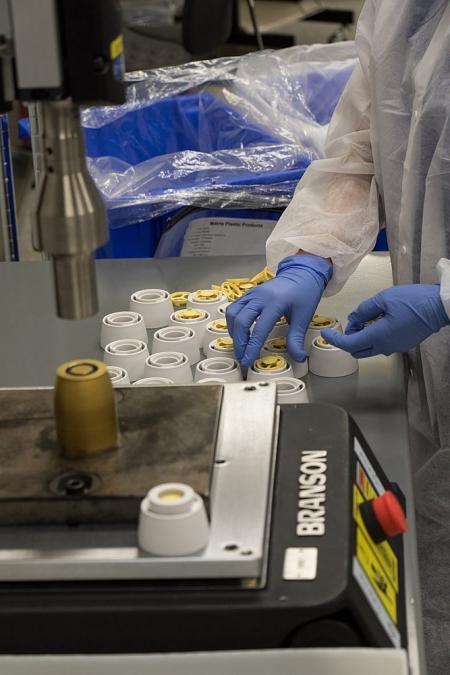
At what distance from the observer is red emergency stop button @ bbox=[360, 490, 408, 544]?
814 mm

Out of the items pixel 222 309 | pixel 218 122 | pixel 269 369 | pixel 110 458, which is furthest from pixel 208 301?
pixel 218 122

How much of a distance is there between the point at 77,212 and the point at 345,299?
0.82 meters

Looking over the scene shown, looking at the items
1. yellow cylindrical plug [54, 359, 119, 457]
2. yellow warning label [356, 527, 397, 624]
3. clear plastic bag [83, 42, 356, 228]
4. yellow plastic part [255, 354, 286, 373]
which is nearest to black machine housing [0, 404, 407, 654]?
yellow warning label [356, 527, 397, 624]

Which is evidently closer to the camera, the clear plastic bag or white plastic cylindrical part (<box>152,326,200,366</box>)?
white plastic cylindrical part (<box>152,326,200,366</box>)

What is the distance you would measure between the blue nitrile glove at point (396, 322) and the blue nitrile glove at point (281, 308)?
54 mm

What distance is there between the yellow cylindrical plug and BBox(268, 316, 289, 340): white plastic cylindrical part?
520 mm

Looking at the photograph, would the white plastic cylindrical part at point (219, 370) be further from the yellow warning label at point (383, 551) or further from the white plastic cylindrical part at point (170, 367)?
the yellow warning label at point (383, 551)

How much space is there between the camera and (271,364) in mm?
1215

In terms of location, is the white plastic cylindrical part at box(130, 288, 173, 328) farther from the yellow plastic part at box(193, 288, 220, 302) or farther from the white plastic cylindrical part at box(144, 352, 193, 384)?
the white plastic cylindrical part at box(144, 352, 193, 384)

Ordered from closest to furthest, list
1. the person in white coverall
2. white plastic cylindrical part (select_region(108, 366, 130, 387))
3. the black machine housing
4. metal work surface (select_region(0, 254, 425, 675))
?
the black machine housing
metal work surface (select_region(0, 254, 425, 675))
white plastic cylindrical part (select_region(108, 366, 130, 387))
the person in white coverall

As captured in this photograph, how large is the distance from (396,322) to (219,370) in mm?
229

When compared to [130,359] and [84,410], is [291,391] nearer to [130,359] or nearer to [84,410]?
[130,359]

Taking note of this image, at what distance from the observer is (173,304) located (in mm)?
1440

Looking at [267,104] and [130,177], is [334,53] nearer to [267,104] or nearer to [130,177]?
[267,104]
